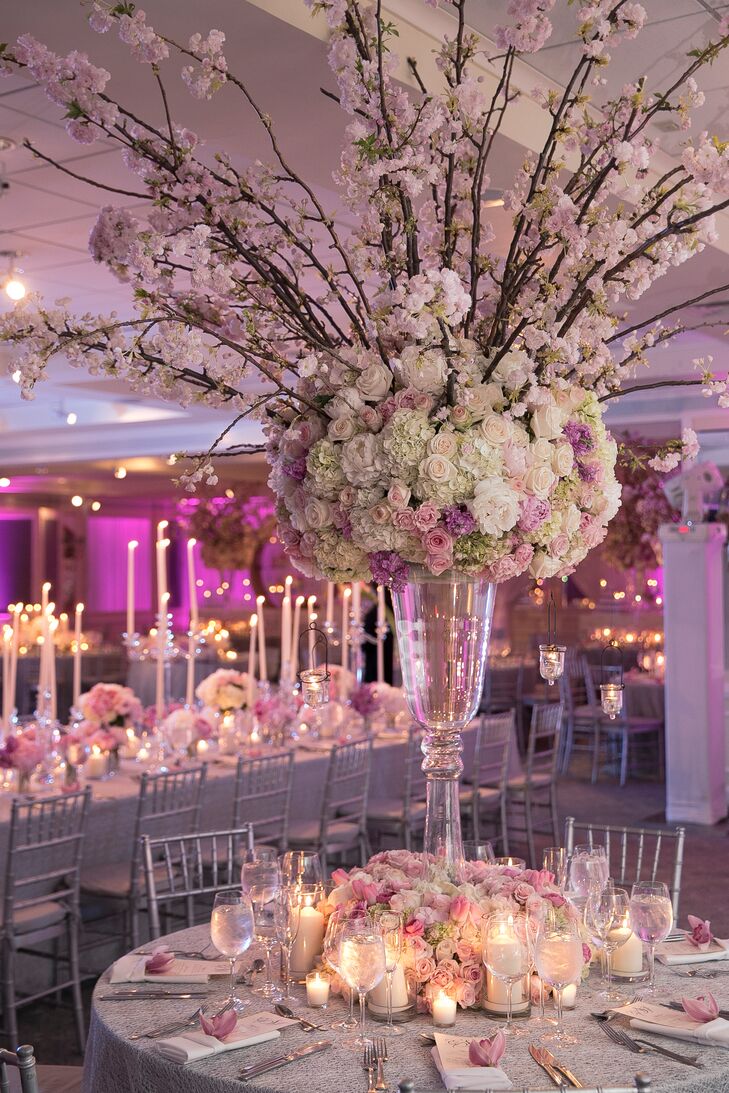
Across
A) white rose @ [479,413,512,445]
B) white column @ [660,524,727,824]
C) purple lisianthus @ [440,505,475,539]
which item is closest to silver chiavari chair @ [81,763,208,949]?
purple lisianthus @ [440,505,475,539]

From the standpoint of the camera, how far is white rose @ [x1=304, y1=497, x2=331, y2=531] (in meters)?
2.51

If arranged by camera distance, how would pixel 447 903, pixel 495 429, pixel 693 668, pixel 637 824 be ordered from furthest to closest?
pixel 637 824
pixel 693 668
pixel 447 903
pixel 495 429

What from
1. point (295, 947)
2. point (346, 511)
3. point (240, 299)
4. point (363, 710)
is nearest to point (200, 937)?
point (295, 947)

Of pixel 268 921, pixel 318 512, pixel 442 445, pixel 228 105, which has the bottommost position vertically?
pixel 268 921

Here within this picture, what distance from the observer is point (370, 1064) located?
7.18 ft

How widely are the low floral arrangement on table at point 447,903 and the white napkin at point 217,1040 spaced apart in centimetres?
29

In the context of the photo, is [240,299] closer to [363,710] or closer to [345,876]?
[345,876]

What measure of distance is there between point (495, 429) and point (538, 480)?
130mm

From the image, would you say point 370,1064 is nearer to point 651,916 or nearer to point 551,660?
point 651,916

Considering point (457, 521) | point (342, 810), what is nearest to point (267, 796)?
point (342, 810)

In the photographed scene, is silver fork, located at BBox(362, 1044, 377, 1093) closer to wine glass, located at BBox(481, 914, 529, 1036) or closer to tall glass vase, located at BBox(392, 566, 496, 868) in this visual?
wine glass, located at BBox(481, 914, 529, 1036)

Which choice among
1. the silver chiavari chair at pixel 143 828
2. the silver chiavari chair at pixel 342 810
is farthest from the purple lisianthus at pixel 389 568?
the silver chiavari chair at pixel 342 810

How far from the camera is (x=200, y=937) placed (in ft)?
9.96

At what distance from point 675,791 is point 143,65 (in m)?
6.99
